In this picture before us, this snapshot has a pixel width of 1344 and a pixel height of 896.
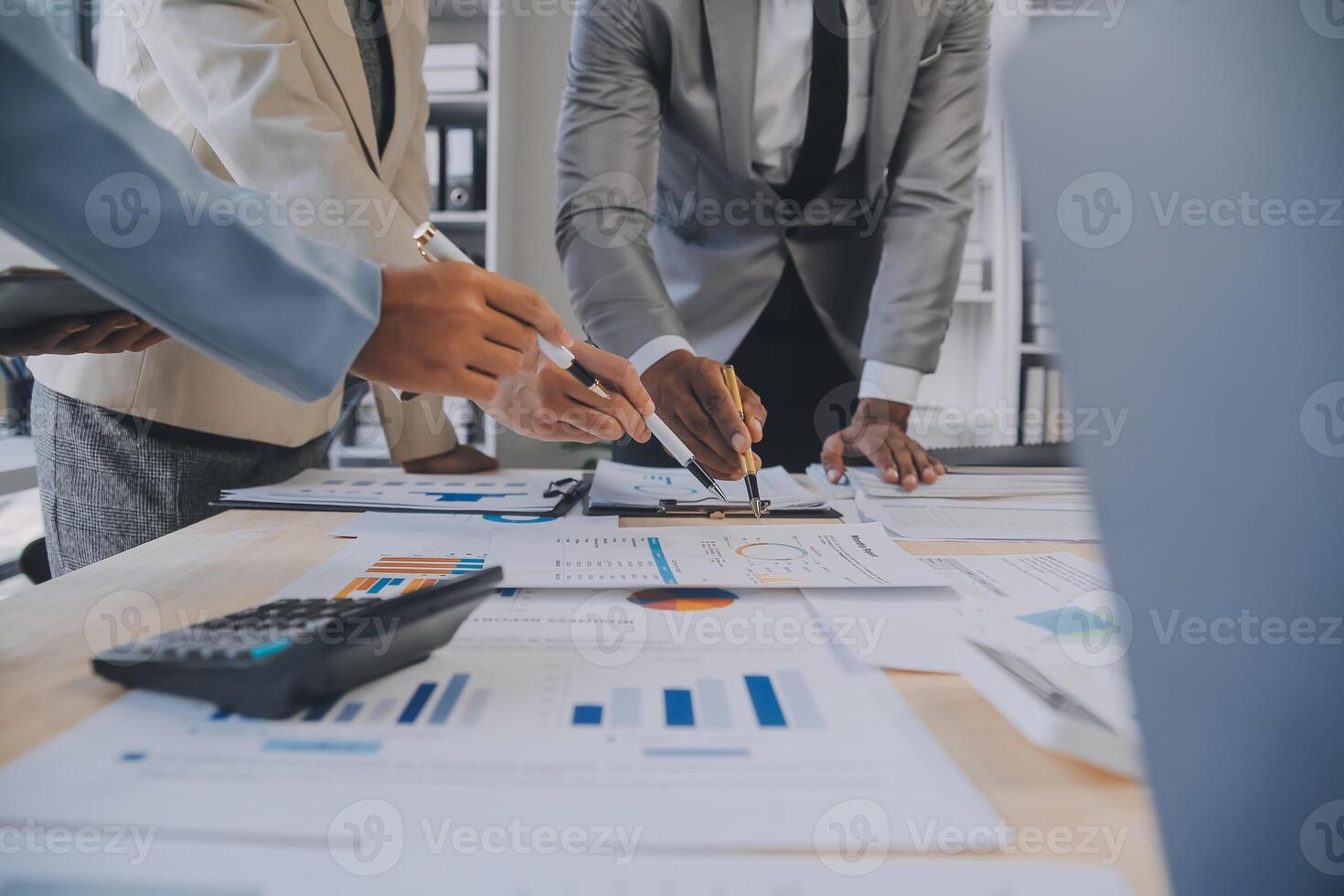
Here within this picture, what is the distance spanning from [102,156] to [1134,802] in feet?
1.87

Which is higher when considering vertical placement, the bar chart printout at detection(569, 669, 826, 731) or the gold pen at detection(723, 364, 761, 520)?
the gold pen at detection(723, 364, 761, 520)

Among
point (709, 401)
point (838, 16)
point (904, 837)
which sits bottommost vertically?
point (904, 837)

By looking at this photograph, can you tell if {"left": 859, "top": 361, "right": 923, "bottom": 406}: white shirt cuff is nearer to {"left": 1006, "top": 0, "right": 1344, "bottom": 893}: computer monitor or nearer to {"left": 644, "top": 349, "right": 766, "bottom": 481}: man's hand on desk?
{"left": 644, "top": 349, "right": 766, "bottom": 481}: man's hand on desk

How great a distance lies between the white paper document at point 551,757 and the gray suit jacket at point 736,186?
791mm

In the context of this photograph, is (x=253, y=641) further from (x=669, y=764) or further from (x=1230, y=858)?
(x=1230, y=858)

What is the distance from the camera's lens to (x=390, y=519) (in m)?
0.84

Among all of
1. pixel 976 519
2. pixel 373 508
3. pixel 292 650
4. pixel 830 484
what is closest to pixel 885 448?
pixel 830 484

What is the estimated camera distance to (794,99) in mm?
1369

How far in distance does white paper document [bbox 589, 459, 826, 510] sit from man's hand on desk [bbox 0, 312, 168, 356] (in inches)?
18.3

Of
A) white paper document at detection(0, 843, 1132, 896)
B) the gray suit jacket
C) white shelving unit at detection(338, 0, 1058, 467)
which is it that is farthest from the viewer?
white shelving unit at detection(338, 0, 1058, 467)

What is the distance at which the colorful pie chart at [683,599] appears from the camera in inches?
22.1

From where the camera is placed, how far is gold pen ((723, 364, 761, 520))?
0.88m

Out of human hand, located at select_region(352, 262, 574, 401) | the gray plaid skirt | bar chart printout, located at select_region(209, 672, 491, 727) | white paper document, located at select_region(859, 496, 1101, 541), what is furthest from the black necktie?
bar chart printout, located at select_region(209, 672, 491, 727)

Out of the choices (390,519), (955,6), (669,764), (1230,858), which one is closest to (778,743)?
(669,764)
